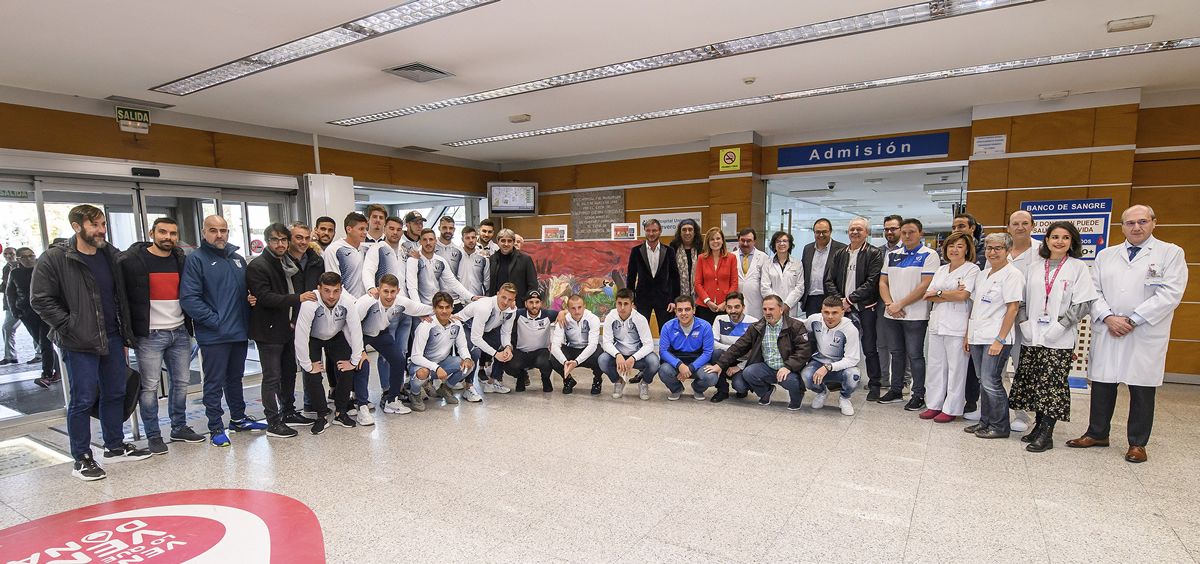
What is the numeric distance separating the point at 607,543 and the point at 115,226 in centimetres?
630

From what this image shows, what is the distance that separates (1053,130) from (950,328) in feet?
11.1

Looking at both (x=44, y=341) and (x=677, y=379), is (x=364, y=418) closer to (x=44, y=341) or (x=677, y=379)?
(x=677, y=379)

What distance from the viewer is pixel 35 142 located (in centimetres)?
517

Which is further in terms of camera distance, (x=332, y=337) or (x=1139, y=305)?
(x=332, y=337)

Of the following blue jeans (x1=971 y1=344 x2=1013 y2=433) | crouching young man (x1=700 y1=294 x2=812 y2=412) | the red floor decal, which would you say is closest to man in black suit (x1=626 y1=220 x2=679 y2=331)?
crouching young man (x1=700 y1=294 x2=812 y2=412)

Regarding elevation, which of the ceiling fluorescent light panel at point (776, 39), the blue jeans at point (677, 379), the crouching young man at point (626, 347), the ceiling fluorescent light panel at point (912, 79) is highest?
the ceiling fluorescent light panel at point (776, 39)

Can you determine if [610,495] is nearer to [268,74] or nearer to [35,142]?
[268,74]

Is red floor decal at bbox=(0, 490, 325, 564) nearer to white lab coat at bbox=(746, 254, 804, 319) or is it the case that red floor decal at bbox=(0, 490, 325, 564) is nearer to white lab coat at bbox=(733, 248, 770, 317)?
white lab coat at bbox=(733, 248, 770, 317)

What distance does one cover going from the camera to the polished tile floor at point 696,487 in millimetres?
2572

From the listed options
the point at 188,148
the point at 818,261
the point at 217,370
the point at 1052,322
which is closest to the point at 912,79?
the point at 818,261

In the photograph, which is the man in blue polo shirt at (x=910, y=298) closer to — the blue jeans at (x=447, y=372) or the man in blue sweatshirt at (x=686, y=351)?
the man in blue sweatshirt at (x=686, y=351)

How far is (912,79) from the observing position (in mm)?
5172

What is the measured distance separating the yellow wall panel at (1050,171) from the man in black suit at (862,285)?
245cm

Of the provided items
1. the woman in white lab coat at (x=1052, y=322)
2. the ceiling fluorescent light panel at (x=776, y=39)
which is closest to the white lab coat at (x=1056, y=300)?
the woman in white lab coat at (x=1052, y=322)
